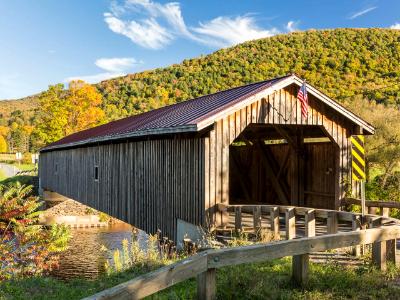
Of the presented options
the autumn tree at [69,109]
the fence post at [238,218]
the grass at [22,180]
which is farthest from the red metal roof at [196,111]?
the autumn tree at [69,109]

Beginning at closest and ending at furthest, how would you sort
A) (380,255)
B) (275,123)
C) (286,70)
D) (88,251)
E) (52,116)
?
(380,255) < (275,123) < (88,251) < (52,116) < (286,70)

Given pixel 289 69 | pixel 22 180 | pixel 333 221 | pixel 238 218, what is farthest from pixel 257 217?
pixel 289 69

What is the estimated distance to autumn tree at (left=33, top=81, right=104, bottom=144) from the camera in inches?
1730

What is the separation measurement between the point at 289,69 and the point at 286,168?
1476 inches

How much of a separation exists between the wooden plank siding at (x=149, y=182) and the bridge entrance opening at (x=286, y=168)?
351 cm

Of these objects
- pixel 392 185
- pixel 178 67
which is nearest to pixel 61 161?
pixel 392 185

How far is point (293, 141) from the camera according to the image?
572 inches

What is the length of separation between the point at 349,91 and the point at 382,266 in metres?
38.4

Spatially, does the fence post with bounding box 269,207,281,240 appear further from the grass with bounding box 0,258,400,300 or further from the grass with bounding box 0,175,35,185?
the grass with bounding box 0,175,35,185

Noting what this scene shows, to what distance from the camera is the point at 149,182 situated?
13648 millimetres

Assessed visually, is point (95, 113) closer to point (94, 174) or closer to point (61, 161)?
point (61, 161)

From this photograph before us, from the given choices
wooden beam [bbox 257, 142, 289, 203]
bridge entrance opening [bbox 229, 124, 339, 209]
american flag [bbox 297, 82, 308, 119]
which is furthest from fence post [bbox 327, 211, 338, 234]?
wooden beam [bbox 257, 142, 289, 203]

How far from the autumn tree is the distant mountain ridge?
13.6 metres

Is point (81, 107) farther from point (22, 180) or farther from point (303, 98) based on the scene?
point (303, 98)
